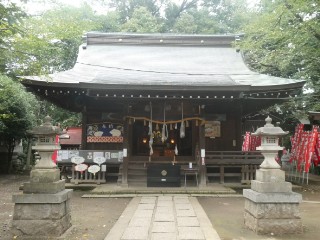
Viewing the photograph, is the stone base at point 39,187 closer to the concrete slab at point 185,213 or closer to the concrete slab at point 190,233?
the concrete slab at point 190,233

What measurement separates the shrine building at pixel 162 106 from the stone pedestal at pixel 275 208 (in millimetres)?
5074

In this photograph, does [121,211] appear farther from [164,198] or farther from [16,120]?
[16,120]

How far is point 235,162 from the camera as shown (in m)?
11.7

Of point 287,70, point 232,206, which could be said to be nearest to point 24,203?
point 232,206

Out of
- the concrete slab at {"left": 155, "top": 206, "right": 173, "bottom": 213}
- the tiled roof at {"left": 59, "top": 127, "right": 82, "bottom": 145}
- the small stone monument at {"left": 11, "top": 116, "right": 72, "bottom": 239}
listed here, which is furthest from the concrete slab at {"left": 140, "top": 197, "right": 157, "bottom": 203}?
the tiled roof at {"left": 59, "top": 127, "right": 82, "bottom": 145}

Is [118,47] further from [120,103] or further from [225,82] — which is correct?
[225,82]

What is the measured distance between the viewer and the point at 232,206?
8664 mm

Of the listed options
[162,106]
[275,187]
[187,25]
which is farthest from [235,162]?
[187,25]

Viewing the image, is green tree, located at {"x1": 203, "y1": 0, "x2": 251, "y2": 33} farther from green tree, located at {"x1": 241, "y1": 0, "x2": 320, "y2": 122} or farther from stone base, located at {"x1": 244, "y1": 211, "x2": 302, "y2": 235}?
stone base, located at {"x1": 244, "y1": 211, "x2": 302, "y2": 235}

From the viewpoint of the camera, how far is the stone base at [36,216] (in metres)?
5.63

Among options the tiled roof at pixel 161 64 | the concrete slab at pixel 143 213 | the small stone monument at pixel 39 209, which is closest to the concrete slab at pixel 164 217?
the concrete slab at pixel 143 213

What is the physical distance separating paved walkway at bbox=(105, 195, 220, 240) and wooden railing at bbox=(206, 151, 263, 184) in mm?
3118

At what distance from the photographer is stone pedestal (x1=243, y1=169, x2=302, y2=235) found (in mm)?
5852

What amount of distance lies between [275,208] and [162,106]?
6.88 meters
